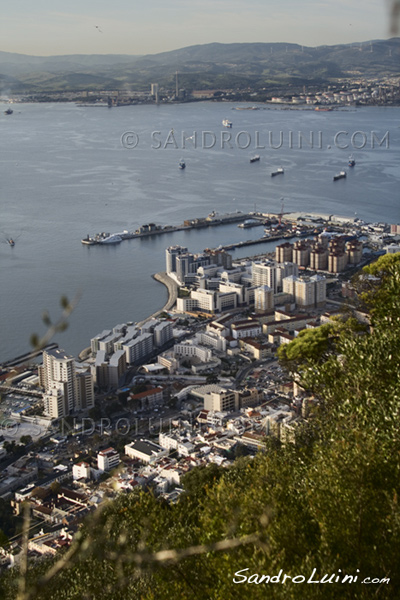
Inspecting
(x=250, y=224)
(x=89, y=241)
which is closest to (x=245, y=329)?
(x=89, y=241)

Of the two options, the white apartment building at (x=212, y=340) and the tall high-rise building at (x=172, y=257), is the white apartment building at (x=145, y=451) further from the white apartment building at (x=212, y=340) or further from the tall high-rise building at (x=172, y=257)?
the tall high-rise building at (x=172, y=257)

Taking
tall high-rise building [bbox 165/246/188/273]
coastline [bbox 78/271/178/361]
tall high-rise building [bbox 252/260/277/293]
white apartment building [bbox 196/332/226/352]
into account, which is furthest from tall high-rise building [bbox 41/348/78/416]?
tall high-rise building [bbox 165/246/188/273]

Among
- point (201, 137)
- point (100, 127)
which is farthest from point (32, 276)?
point (100, 127)

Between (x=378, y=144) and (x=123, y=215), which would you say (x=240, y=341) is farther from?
(x=378, y=144)

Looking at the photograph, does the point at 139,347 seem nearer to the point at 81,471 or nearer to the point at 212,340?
the point at 212,340

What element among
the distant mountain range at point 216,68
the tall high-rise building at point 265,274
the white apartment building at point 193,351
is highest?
the distant mountain range at point 216,68

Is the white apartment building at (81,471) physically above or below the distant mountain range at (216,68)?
below

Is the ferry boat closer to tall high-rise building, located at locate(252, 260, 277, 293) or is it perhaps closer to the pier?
the pier

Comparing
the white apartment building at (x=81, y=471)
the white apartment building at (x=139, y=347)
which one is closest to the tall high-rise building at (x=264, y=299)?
the white apartment building at (x=139, y=347)
